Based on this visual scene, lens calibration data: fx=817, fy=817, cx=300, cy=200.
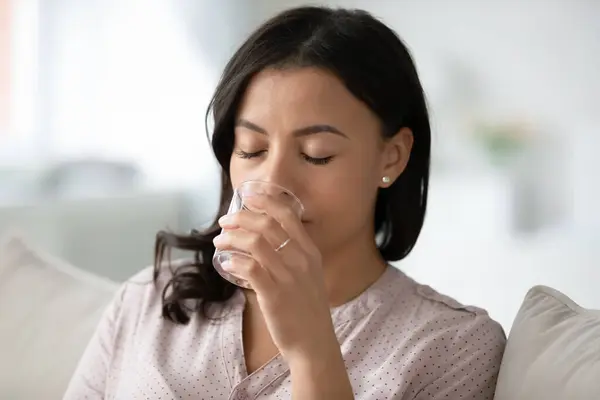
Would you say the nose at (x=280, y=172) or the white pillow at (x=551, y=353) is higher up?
the nose at (x=280, y=172)

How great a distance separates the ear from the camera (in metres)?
1.21

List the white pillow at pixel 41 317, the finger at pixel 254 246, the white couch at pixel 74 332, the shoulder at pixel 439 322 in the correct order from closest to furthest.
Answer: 1. the finger at pixel 254 246
2. the white couch at pixel 74 332
3. the shoulder at pixel 439 322
4. the white pillow at pixel 41 317

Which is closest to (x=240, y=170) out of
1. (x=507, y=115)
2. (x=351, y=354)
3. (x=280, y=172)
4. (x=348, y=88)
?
(x=280, y=172)

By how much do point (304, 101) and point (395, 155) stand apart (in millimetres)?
200

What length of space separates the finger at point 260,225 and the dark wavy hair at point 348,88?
29 cm

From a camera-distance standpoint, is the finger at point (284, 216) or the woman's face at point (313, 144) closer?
the finger at point (284, 216)

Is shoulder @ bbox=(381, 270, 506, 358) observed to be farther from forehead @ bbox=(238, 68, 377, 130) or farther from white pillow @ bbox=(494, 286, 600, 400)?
forehead @ bbox=(238, 68, 377, 130)

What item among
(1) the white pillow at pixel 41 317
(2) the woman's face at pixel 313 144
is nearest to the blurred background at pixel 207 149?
(1) the white pillow at pixel 41 317

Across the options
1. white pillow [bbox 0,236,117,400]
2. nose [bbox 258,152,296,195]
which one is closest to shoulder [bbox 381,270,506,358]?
nose [bbox 258,152,296,195]

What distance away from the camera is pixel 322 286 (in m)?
0.96

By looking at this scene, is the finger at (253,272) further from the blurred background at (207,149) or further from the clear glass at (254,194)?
the blurred background at (207,149)

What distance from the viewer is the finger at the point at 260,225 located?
0.91 metres

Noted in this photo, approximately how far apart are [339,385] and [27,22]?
69.3 inches

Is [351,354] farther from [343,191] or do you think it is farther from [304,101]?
[304,101]
